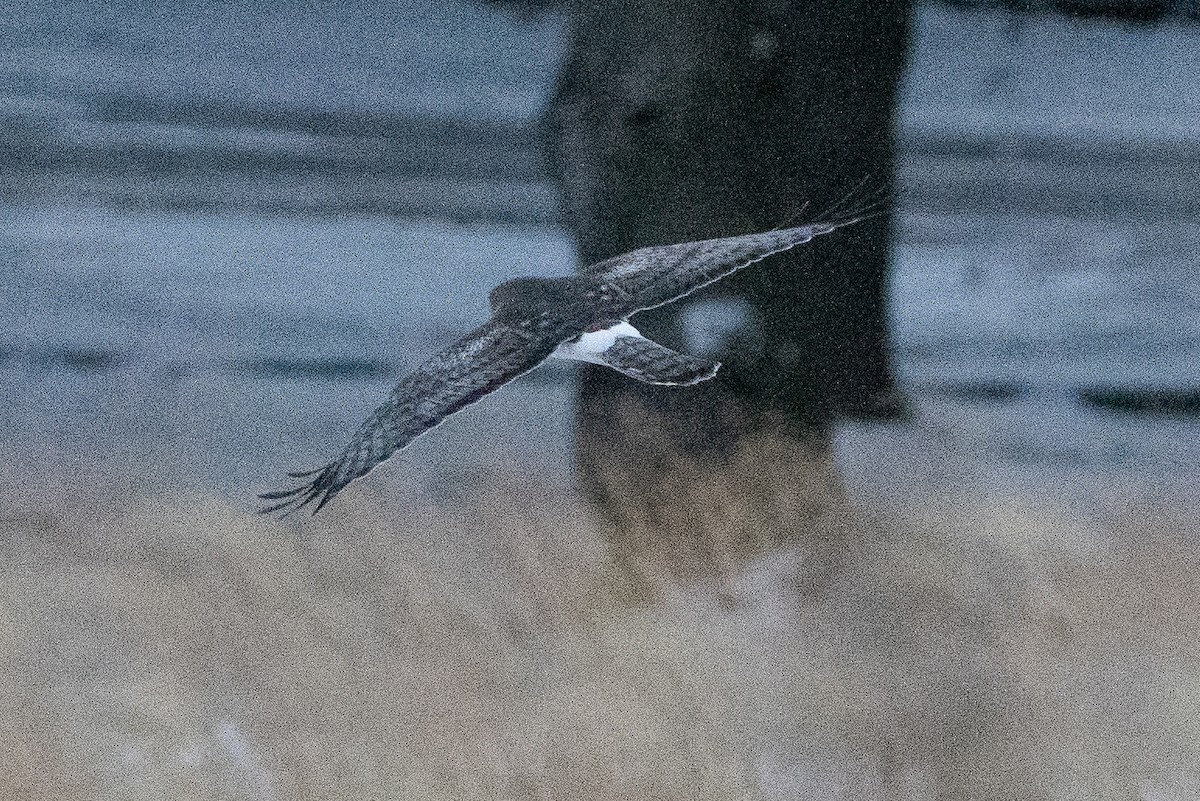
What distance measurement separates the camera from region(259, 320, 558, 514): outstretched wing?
2.62m

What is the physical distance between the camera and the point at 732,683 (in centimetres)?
277

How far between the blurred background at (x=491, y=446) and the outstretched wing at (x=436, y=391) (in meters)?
0.38

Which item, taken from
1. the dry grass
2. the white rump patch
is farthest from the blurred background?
the white rump patch

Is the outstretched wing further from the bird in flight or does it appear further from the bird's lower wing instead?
the bird's lower wing

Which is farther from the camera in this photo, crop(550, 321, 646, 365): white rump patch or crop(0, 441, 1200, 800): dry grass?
crop(550, 321, 646, 365): white rump patch

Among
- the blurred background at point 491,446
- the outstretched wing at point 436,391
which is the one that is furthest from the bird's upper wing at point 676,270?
the blurred background at point 491,446

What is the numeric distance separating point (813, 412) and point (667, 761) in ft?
3.60

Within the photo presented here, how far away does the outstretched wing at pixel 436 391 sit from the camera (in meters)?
2.62

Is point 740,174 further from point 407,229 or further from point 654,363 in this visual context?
point 407,229

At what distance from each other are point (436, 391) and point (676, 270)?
67 cm

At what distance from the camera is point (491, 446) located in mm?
3275

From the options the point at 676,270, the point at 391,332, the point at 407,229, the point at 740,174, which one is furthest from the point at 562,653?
the point at 407,229

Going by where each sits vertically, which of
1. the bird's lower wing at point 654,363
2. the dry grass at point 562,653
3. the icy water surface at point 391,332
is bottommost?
the dry grass at point 562,653

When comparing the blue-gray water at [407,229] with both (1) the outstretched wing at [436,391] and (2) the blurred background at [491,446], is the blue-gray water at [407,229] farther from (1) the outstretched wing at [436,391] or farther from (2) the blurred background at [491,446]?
(1) the outstretched wing at [436,391]
